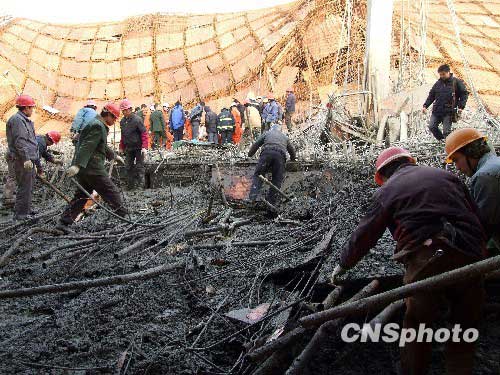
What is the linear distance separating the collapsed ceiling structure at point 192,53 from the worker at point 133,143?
8.18 metres

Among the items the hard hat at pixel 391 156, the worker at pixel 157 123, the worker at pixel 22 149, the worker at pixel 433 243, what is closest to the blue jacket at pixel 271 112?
the worker at pixel 157 123

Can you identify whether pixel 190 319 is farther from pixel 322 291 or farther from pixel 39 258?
pixel 39 258

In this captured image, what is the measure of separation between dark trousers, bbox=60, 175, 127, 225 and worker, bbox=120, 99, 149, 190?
236 centimetres

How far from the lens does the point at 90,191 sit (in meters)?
6.23

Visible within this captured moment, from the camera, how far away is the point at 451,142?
300cm

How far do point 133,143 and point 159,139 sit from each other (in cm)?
416

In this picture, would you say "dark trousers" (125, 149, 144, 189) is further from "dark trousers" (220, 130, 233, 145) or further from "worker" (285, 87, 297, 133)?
"worker" (285, 87, 297, 133)

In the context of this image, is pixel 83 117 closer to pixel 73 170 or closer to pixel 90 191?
pixel 90 191

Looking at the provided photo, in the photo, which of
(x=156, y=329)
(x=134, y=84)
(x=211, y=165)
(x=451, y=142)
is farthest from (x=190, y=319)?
(x=134, y=84)

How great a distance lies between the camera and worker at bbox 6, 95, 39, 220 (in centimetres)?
629

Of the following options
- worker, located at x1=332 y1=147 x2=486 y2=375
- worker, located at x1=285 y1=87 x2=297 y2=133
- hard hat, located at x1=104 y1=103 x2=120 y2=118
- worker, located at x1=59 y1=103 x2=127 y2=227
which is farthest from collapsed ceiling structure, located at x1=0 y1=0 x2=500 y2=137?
worker, located at x1=332 y1=147 x2=486 y2=375

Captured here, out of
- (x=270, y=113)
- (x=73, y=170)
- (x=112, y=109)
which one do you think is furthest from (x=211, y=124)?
(x=73, y=170)

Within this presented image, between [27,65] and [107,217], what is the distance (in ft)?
50.4

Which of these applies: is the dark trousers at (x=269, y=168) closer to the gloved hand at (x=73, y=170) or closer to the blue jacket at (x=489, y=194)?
the gloved hand at (x=73, y=170)
